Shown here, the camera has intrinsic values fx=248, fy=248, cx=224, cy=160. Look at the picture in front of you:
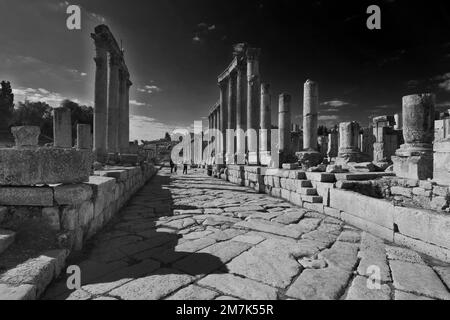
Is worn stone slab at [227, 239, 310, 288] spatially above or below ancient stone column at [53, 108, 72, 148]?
below

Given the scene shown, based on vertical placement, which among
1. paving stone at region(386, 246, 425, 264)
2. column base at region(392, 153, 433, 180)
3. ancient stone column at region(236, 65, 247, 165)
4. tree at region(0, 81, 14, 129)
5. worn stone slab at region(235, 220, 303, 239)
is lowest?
paving stone at region(386, 246, 425, 264)

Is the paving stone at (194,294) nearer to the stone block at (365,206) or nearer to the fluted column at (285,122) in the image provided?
the stone block at (365,206)

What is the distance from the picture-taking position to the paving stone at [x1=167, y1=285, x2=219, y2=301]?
222 centimetres

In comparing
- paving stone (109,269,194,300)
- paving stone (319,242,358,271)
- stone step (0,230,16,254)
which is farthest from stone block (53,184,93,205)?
paving stone (319,242,358,271)

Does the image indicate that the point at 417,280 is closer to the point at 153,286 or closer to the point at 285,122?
the point at 153,286

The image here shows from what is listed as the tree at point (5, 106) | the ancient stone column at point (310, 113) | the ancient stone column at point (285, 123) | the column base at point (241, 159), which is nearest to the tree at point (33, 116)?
the tree at point (5, 106)

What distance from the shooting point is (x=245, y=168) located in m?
12.1

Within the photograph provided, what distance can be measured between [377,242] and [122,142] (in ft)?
58.8

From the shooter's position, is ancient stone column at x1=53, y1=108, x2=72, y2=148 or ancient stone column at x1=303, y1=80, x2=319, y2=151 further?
ancient stone column at x1=303, y1=80, x2=319, y2=151

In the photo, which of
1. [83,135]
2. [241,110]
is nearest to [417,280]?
[83,135]

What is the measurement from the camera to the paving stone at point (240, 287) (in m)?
Result: 2.28

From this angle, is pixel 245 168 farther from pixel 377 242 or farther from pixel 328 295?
pixel 328 295

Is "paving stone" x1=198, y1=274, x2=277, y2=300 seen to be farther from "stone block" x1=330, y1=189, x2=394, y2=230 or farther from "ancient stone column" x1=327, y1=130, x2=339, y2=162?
"ancient stone column" x1=327, y1=130, x2=339, y2=162
